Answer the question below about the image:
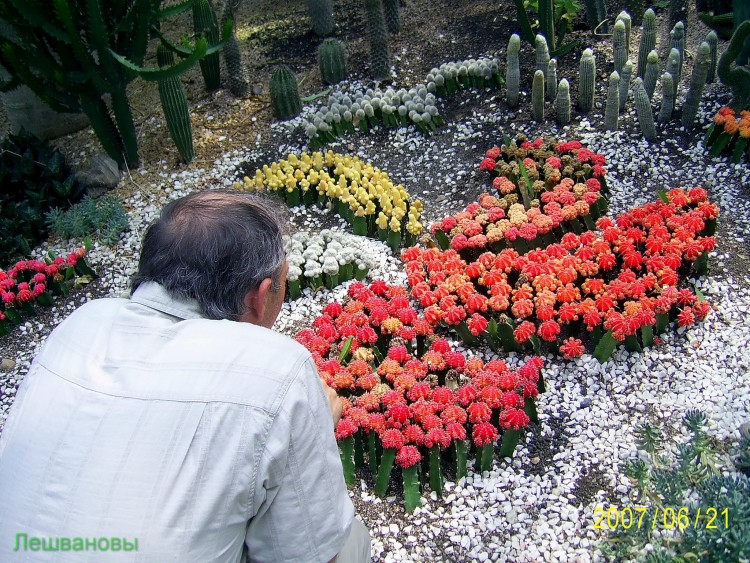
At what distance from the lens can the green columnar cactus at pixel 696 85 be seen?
14.3ft

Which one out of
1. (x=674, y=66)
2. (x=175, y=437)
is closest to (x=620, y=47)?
(x=674, y=66)

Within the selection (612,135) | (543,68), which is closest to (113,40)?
(543,68)

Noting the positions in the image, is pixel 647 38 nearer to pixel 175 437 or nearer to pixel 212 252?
pixel 212 252

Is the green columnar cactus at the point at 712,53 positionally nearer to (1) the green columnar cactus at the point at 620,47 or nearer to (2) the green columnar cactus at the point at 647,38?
(2) the green columnar cactus at the point at 647,38

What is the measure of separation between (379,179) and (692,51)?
8.96 ft

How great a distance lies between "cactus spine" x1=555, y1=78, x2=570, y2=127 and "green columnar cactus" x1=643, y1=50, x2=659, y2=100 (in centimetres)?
52

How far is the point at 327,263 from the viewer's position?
4.03 metres

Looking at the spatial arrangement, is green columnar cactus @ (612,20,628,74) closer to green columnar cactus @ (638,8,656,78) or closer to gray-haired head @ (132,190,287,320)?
green columnar cactus @ (638,8,656,78)

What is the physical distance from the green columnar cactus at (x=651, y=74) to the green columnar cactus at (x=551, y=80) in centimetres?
60

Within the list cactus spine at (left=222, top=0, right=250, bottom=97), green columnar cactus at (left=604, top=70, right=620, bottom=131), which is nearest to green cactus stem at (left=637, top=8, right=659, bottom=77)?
green columnar cactus at (left=604, top=70, right=620, bottom=131)

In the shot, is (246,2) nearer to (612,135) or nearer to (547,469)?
(612,135)
